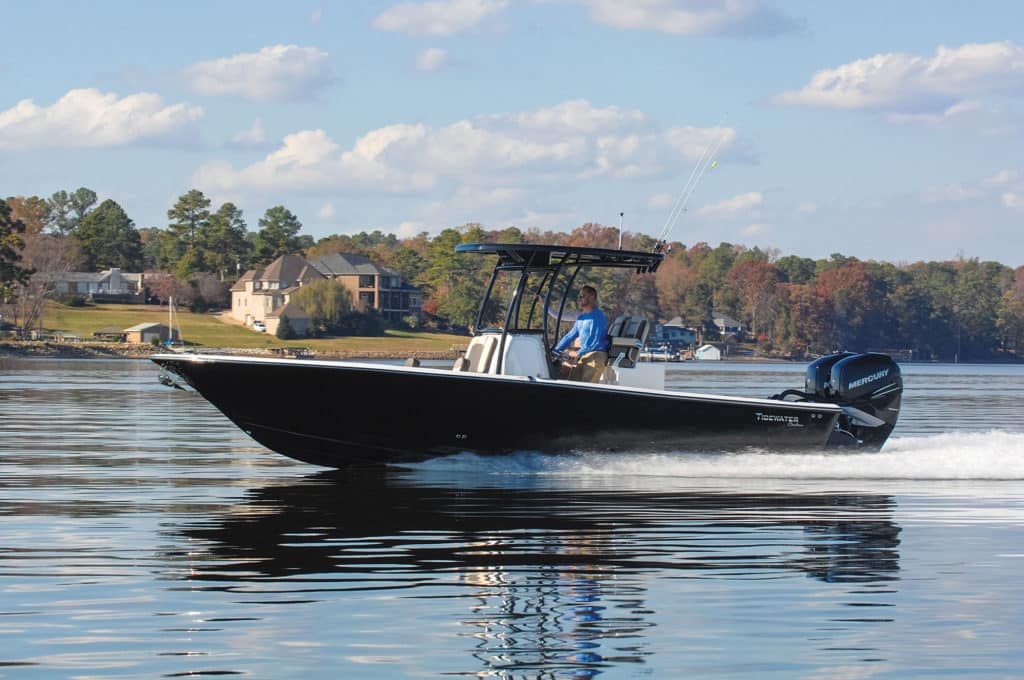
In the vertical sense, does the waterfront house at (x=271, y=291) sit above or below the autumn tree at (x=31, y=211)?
below

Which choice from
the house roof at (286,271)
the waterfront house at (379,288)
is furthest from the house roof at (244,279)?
the waterfront house at (379,288)

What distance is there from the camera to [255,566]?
9797mm

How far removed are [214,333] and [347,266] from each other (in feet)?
95.8

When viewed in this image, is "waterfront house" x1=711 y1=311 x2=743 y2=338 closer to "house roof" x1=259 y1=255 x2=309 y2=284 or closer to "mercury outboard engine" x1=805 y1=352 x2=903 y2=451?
"house roof" x1=259 y1=255 x2=309 y2=284

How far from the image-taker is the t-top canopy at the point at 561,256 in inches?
610

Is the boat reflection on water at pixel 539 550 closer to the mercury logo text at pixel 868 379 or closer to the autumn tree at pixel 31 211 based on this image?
the mercury logo text at pixel 868 379

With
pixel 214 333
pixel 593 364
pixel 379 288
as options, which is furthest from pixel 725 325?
pixel 593 364

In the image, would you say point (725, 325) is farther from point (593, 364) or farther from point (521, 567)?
point (521, 567)

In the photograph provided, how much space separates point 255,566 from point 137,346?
103967 millimetres

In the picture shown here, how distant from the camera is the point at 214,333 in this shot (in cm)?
12988

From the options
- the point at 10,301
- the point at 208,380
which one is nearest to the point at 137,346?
the point at 10,301

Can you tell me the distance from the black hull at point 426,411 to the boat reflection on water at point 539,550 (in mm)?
593

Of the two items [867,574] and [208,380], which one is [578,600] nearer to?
[867,574]

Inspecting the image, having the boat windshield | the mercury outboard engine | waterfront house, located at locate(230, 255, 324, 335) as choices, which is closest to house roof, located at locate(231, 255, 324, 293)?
waterfront house, located at locate(230, 255, 324, 335)
